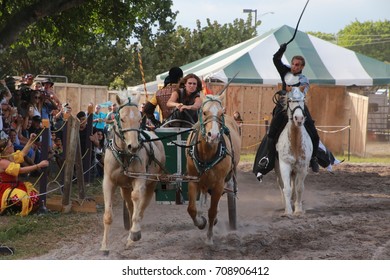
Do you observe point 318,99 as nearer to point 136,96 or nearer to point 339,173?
point 339,173

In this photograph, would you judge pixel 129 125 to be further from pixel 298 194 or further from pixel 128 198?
pixel 298 194

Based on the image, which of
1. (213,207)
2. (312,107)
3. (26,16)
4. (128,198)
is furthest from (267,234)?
(312,107)

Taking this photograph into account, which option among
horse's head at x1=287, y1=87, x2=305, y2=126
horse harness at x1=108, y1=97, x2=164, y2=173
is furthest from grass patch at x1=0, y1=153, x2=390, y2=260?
horse's head at x1=287, y1=87, x2=305, y2=126

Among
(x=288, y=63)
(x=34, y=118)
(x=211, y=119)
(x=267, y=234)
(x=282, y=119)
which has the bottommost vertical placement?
(x=267, y=234)

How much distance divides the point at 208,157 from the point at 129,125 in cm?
112

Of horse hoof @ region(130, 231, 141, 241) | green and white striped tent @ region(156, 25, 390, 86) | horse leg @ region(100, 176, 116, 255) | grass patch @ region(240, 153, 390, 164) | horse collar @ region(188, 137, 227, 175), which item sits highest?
green and white striped tent @ region(156, 25, 390, 86)

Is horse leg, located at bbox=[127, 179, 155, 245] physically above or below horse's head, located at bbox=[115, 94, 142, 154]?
below

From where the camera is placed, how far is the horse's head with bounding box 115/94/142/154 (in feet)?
27.4

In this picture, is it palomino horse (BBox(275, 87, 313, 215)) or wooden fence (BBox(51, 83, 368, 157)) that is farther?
wooden fence (BBox(51, 83, 368, 157))

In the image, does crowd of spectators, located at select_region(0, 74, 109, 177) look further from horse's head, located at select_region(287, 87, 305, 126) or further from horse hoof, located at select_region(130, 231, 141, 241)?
horse hoof, located at select_region(130, 231, 141, 241)

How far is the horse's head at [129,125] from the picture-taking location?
328 inches

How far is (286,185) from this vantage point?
1120 centimetres

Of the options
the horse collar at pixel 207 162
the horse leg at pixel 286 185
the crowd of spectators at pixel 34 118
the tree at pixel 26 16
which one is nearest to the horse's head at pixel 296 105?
the horse leg at pixel 286 185

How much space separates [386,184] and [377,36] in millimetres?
28685
